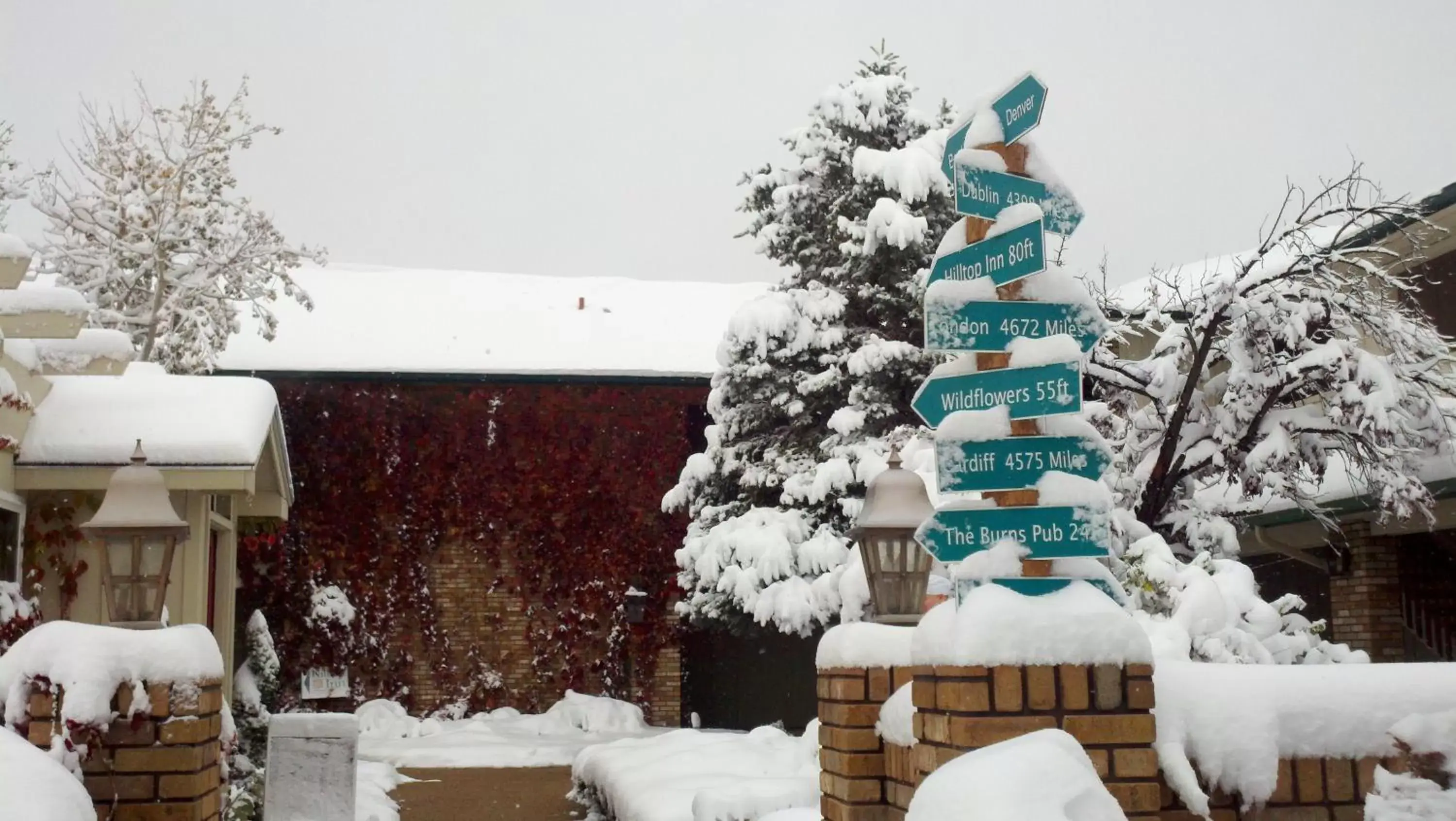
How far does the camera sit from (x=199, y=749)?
4082mm

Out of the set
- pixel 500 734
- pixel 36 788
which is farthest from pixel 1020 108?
pixel 500 734

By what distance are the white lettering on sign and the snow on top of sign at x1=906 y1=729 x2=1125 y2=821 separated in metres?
1.67

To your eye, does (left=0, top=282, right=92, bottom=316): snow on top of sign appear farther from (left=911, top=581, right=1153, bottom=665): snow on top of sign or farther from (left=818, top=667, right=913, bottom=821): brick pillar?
(left=911, top=581, right=1153, bottom=665): snow on top of sign

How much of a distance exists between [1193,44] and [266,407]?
12754mm

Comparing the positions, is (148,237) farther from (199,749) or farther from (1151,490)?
(199,749)

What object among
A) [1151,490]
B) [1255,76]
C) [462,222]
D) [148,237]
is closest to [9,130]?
[148,237]

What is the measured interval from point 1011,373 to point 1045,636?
714 millimetres

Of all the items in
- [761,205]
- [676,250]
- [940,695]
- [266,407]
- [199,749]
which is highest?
[676,250]

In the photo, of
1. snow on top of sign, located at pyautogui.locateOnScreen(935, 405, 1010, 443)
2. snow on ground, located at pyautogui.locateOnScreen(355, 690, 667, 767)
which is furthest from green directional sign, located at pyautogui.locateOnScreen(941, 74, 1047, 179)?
snow on ground, located at pyautogui.locateOnScreen(355, 690, 667, 767)

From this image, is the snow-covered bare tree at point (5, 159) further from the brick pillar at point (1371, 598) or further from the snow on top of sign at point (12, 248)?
the brick pillar at point (1371, 598)

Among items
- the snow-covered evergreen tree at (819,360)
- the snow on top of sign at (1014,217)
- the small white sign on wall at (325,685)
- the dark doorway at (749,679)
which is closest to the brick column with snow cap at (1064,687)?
the snow on top of sign at (1014,217)

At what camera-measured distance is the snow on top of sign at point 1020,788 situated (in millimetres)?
2844

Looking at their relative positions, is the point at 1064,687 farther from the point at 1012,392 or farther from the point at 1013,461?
the point at 1012,392

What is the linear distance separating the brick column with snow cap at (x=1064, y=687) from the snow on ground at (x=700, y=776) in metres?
3.52
